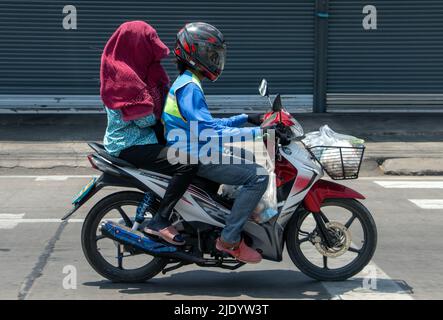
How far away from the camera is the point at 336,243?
6426 millimetres

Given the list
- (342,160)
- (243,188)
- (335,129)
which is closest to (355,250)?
(342,160)

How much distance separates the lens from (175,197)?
6.15m

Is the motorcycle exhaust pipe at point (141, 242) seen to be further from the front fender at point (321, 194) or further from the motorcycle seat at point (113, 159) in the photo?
the front fender at point (321, 194)

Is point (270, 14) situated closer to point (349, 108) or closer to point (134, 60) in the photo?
point (349, 108)

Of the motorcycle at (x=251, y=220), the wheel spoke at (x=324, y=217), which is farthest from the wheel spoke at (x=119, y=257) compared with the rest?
the wheel spoke at (x=324, y=217)

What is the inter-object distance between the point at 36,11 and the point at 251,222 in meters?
9.54

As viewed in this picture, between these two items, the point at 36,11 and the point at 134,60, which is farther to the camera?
the point at 36,11

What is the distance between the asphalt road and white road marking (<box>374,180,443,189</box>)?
1.02m

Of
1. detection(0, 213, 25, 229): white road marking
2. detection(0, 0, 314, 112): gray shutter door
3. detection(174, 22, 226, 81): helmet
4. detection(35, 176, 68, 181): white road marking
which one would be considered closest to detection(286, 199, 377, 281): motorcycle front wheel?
detection(174, 22, 226, 81): helmet

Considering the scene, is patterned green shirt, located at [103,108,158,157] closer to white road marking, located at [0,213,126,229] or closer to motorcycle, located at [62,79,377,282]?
motorcycle, located at [62,79,377,282]

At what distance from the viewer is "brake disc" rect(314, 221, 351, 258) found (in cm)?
641
